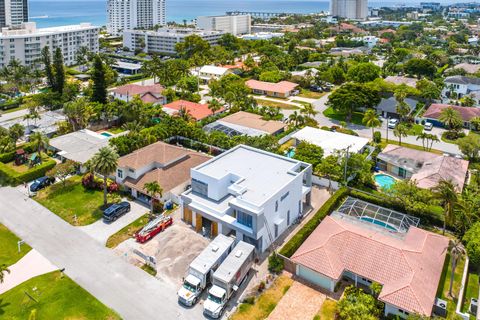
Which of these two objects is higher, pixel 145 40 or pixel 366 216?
pixel 145 40

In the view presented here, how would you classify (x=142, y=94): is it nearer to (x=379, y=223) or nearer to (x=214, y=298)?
(x=379, y=223)

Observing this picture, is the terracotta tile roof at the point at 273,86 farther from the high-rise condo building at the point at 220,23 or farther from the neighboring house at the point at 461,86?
the high-rise condo building at the point at 220,23

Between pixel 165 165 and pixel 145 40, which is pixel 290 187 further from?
pixel 145 40

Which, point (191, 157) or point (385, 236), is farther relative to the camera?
point (191, 157)

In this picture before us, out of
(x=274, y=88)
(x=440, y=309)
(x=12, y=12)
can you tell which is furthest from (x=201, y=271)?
(x=12, y=12)

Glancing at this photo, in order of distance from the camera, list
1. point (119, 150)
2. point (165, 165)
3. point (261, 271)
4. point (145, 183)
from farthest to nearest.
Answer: point (119, 150) < point (165, 165) < point (145, 183) < point (261, 271)

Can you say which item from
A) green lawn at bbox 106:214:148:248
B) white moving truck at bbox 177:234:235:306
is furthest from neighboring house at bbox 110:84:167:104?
white moving truck at bbox 177:234:235:306

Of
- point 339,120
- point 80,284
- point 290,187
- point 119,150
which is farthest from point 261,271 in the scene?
point 339,120

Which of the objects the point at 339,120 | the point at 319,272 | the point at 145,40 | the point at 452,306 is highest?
the point at 145,40
